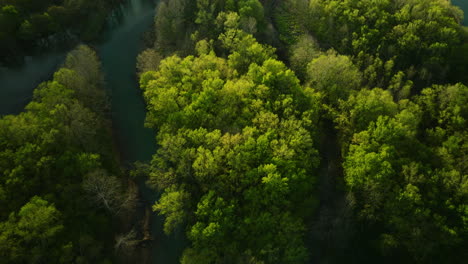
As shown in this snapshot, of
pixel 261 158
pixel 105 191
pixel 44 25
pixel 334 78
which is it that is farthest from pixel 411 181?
pixel 44 25

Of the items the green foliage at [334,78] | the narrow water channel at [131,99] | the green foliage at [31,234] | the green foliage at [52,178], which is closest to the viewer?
the green foliage at [31,234]

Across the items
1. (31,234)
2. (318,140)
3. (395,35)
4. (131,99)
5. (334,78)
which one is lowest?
(131,99)

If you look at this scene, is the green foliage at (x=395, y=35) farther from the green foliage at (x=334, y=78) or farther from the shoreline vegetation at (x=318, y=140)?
the green foliage at (x=334, y=78)

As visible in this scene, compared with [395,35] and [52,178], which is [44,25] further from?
[395,35]

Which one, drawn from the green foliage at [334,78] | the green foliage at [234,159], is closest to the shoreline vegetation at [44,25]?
the green foliage at [234,159]

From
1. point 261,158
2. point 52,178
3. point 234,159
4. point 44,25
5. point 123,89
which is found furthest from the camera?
point 44,25

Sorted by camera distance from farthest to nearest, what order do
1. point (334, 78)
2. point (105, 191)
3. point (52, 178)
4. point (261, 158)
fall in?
point (334, 78)
point (261, 158)
point (105, 191)
point (52, 178)

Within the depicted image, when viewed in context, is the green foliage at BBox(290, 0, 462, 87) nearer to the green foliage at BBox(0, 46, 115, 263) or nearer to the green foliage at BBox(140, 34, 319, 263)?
the green foliage at BBox(140, 34, 319, 263)

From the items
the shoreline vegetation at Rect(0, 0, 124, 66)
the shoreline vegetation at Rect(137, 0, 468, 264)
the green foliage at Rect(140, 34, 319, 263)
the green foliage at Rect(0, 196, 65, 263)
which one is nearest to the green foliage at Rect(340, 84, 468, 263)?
the shoreline vegetation at Rect(137, 0, 468, 264)

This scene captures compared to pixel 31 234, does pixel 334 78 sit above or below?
above

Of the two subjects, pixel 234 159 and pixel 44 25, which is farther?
pixel 44 25
